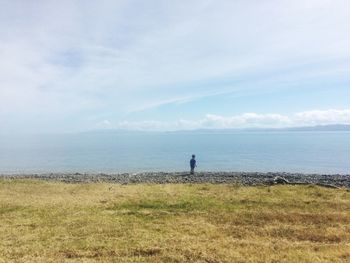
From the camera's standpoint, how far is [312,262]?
16547mm

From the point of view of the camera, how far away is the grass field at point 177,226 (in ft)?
58.8

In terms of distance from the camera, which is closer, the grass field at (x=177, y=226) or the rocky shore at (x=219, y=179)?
the grass field at (x=177, y=226)

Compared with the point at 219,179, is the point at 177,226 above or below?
above

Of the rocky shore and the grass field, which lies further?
the rocky shore

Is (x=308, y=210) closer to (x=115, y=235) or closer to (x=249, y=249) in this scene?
(x=249, y=249)

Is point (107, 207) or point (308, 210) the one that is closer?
point (308, 210)

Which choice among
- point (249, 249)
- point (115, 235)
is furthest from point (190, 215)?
point (249, 249)

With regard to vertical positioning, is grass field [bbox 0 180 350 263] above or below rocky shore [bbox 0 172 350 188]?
above

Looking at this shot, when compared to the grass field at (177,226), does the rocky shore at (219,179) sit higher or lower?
lower

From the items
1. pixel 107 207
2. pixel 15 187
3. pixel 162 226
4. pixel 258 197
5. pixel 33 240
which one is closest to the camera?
pixel 33 240

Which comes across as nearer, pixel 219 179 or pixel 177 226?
pixel 177 226

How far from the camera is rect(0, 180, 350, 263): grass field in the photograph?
17922 millimetres

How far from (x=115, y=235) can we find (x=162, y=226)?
2924 millimetres

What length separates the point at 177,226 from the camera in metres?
23.1
